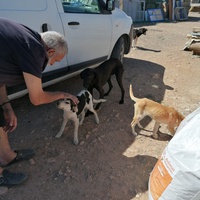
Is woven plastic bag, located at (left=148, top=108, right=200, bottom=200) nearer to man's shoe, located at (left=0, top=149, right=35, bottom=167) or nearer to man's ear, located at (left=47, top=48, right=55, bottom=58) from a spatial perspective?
man's ear, located at (left=47, top=48, right=55, bottom=58)

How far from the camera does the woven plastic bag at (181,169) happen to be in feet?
6.33

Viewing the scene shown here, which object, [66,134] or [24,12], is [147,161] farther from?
[24,12]

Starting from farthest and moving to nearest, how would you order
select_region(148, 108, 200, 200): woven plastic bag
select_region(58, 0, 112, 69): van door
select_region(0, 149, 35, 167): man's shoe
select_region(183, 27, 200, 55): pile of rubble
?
1. select_region(183, 27, 200, 55): pile of rubble
2. select_region(58, 0, 112, 69): van door
3. select_region(0, 149, 35, 167): man's shoe
4. select_region(148, 108, 200, 200): woven plastic bag

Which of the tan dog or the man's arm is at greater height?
the man's arm

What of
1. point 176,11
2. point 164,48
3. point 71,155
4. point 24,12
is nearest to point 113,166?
point 71,155

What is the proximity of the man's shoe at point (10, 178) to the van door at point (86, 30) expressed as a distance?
1947mm

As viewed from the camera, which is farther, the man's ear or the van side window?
the van side window

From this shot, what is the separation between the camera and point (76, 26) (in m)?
3.90

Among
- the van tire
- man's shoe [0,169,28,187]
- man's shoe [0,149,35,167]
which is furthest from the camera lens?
the van tire

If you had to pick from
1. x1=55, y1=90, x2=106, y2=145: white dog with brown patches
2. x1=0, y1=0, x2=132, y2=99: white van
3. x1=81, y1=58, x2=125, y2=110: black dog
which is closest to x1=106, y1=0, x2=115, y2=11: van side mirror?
x1=0, y1=0, x2=132, y2=99: white van

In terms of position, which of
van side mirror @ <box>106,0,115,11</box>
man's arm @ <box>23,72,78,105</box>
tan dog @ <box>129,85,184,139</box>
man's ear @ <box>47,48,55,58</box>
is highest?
van side mirror @ <box>106,0,115,11</box>

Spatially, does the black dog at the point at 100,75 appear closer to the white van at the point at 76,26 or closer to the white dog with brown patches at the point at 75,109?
the white dog with brown patches at the point at 75,109

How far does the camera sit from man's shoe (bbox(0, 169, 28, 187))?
256 centimetres

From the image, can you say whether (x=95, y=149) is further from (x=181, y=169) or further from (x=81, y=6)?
(x=81, y=6)
